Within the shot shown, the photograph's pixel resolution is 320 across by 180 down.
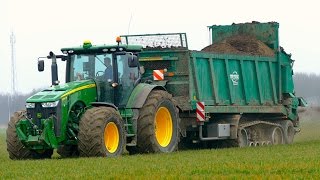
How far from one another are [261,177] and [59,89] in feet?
25.1

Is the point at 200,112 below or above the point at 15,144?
above

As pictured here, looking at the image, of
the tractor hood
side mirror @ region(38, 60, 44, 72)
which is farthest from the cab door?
side mirror @ region(38, 60, 44, 72)

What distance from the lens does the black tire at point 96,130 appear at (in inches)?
739

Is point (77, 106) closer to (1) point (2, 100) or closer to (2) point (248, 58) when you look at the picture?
(2) point (248, 58)

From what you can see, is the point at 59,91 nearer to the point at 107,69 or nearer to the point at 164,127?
the point at 107,69

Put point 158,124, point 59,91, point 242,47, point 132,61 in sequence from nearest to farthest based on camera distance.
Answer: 1. point 59,91
2. point 132,61
3. point 158,124
4. point 242,47

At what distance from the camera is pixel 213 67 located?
2386 cm

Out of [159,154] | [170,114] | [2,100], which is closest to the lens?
[159,154]

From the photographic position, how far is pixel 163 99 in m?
21.1

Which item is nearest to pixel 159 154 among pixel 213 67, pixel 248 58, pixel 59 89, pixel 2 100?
pixel 59 89

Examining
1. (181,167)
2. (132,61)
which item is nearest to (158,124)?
(132,61)

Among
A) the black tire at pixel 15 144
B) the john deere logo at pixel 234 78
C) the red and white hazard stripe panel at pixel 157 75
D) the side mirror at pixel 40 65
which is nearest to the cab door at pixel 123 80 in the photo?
the side mirror at pixel 40 65

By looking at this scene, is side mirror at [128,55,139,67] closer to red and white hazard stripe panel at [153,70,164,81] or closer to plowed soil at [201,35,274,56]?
red and white hazard stripe panel at [153,70,164,81]

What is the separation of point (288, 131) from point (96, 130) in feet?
33.8
